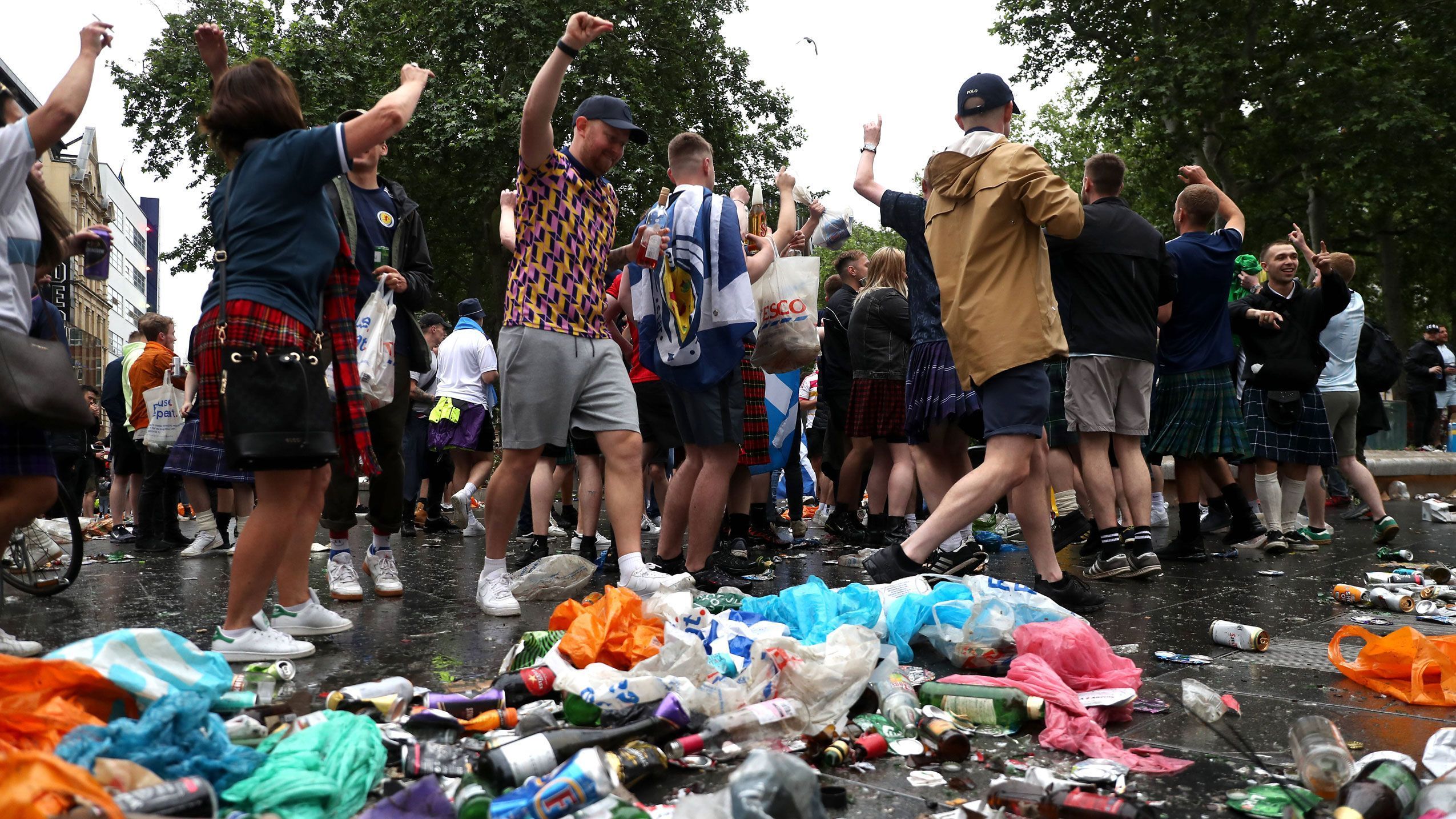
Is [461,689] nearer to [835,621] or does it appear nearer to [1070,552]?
[835,621]

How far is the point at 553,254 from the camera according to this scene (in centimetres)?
464

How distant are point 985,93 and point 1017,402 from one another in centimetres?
137

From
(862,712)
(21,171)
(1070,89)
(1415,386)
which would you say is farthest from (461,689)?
(1070,89)

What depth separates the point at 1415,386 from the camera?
17.4 m

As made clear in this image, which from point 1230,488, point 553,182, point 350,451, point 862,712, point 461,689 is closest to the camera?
point 862,712

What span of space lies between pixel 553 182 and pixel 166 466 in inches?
172

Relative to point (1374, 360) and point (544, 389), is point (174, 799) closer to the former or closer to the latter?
point (544, 389)

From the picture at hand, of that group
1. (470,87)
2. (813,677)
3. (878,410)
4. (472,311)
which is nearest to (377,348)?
(813,677)

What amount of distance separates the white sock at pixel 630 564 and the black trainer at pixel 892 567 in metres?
0.94

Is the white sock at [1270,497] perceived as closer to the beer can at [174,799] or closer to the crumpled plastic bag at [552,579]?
the crumpled plastic bag at [552,579]

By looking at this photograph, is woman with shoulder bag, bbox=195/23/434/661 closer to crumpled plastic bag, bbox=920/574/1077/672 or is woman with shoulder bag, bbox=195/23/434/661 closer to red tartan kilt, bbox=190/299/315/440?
red tartan kilt, bbox=190/299/315/440

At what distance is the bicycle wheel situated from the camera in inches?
219

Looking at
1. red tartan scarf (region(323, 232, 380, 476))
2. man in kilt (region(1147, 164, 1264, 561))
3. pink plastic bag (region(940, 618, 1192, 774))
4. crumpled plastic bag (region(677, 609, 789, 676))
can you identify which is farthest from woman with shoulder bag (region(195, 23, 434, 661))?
man in kilt (region(1147, 164, 1264, 561))

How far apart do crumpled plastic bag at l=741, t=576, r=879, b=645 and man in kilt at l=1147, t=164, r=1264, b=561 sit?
3.62 metres
